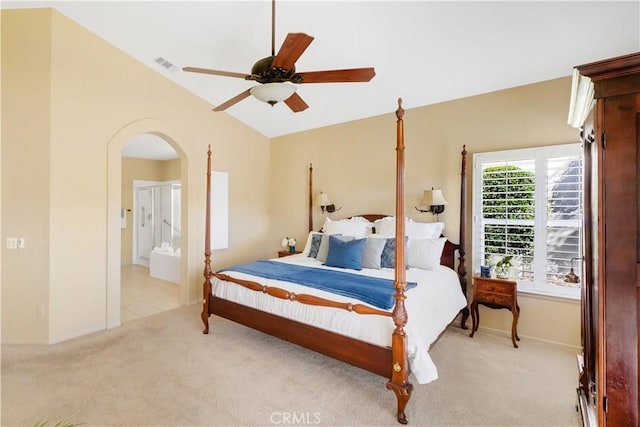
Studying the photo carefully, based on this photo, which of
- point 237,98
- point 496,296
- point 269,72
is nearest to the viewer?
point 269,72

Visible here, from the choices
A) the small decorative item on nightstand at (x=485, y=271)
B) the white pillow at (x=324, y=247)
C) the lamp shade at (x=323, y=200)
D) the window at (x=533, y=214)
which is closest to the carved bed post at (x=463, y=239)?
the window at (x=533, y=214)

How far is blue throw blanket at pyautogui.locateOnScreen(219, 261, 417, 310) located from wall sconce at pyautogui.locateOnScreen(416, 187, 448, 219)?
135 centimetres

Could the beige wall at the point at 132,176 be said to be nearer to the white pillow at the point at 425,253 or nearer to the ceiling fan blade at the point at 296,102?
the ceiling fan blade at the point at 296,102

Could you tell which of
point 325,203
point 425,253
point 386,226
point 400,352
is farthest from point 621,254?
point 325,203

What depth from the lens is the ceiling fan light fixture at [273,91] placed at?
2.20m

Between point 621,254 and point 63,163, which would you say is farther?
point 63,163

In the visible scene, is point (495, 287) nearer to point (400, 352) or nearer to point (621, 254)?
point (400, 352)

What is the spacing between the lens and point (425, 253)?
11.1ft

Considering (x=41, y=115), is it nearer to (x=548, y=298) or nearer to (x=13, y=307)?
(x=13, y=307)

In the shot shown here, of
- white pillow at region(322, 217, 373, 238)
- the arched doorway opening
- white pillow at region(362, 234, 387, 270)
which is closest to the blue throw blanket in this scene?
white pillow at region(362, 234, 387, 270)

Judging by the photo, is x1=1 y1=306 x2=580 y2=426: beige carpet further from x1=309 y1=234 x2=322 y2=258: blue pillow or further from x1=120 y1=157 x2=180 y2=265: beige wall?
x1=120 y1=157 x2=180 y2=265: beige wall

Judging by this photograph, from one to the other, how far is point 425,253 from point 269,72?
2489mm

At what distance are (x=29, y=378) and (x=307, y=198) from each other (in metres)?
3.95

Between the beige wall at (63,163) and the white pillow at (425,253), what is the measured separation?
3584 mm
